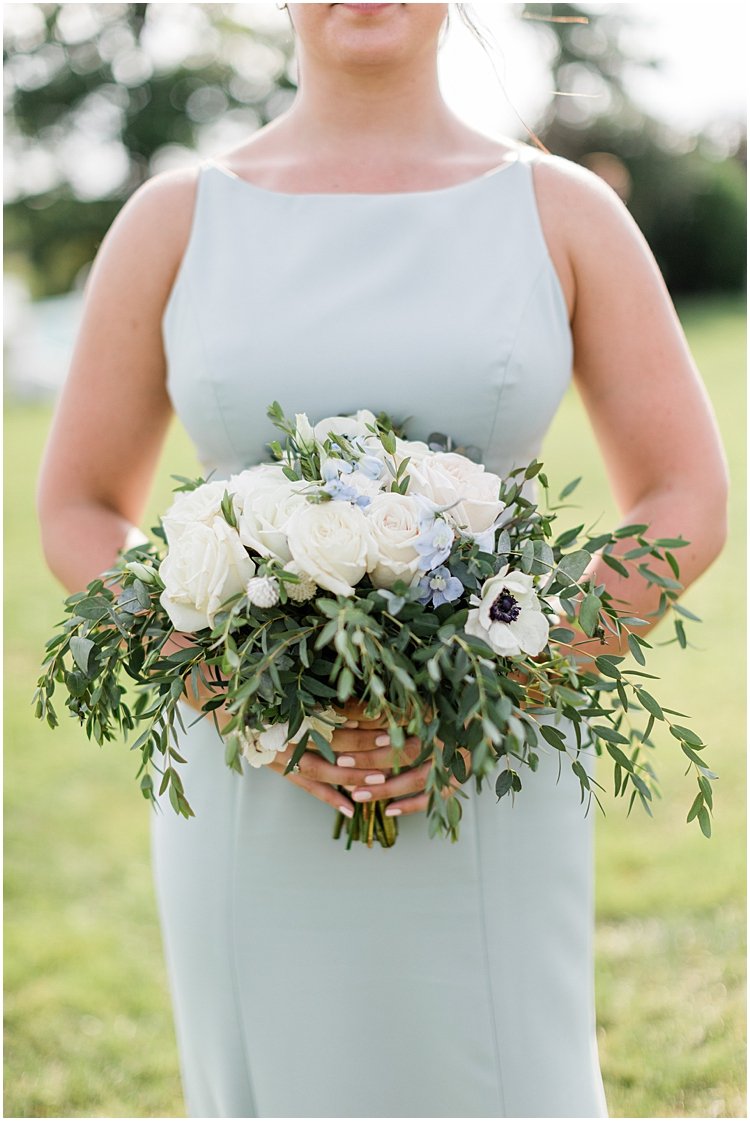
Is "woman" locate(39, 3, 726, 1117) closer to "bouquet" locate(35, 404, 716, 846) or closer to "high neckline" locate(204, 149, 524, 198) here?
"high neckline" locate(204, 149, 524, 198)

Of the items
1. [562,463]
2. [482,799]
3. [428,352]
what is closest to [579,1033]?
[482,799]

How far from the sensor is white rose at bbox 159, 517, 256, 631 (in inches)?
64.9

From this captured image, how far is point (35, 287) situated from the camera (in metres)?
33.3

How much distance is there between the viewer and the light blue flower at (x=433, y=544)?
161 cm

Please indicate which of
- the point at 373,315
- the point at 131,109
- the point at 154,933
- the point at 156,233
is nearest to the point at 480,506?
the point at 373,315

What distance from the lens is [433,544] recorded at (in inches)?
63.7

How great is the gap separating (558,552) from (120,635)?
2.40ft

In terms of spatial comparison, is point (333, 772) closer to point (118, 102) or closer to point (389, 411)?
point (389, 411)

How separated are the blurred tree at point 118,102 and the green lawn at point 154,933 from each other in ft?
86.6

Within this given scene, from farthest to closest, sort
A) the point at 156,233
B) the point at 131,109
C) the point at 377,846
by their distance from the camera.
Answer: the point at 131,109
the point at 156,233
the point at 377,846

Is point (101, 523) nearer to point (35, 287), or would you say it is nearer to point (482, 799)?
point (482, 799)

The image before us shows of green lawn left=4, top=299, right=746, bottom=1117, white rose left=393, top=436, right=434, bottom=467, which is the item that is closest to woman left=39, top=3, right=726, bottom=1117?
white rose left=393, top=436, right=434, bottom=467

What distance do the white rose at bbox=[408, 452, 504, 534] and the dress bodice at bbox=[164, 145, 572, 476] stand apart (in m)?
0.41

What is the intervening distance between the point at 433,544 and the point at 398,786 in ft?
1.68
